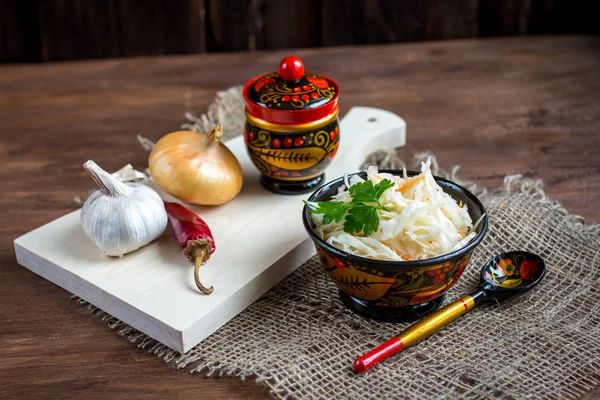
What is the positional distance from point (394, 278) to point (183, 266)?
370 mm

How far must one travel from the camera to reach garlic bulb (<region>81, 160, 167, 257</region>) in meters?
1.18

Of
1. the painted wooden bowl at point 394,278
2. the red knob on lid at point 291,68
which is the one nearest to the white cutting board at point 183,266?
the painted wooden bowl at point 394,278

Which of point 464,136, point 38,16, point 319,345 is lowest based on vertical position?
point 319,345

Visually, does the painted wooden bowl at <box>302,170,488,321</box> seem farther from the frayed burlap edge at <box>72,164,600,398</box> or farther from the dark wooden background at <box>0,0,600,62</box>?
the dark wooden background at <box>0,0,600,62</box>

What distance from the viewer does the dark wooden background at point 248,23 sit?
7.37 ft

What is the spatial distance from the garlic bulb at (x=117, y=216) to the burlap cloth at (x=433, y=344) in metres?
0.12

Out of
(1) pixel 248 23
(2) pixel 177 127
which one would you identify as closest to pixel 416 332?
(2) pixel 177 127

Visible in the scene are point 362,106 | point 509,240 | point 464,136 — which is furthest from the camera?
point 362,106

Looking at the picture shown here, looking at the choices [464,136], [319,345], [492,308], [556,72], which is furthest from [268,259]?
[556,72]

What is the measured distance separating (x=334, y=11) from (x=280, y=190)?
3.65 feet

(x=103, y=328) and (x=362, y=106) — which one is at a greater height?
(x=362, y=106)

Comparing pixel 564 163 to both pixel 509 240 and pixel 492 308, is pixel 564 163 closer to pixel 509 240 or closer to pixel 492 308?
pixel 509 240

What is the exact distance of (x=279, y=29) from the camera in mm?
2363

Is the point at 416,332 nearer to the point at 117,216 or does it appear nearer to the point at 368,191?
the point at 368,191
